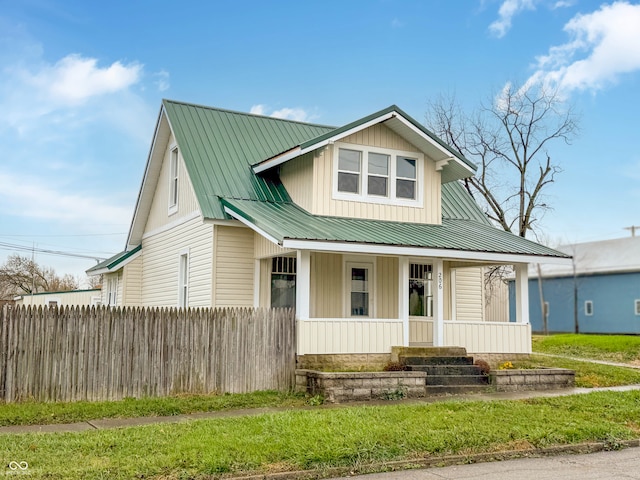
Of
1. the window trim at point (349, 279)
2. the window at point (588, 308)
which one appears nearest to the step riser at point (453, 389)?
the window trim at point (349, 279)

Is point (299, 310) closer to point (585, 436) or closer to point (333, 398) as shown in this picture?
point (333, 398)

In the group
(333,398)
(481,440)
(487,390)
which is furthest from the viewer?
(487,390)

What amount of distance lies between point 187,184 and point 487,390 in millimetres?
9516

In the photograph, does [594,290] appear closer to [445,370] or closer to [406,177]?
[406,177]

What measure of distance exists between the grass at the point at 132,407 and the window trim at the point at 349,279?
423 centimetres

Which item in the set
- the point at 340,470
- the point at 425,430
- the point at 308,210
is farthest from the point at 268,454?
the point at 308,210

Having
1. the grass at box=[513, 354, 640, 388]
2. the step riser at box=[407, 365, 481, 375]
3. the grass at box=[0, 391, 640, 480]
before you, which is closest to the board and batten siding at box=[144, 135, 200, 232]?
the step riser at box=[407, 365, 481, 375]

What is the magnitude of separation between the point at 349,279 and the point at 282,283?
1.70 metres

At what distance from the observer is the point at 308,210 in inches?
688

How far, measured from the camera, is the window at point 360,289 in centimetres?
1800

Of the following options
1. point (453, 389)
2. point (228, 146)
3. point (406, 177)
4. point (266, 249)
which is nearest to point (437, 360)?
point (453, 389)

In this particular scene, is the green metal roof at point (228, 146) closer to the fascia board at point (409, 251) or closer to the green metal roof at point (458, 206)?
the fascia board at point (409, 251)

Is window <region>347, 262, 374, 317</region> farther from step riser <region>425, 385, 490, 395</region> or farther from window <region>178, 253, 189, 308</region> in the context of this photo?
window <region>178, 253, 189, 308</region>

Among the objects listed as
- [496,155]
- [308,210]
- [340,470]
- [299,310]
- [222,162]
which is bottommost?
[340,470]
